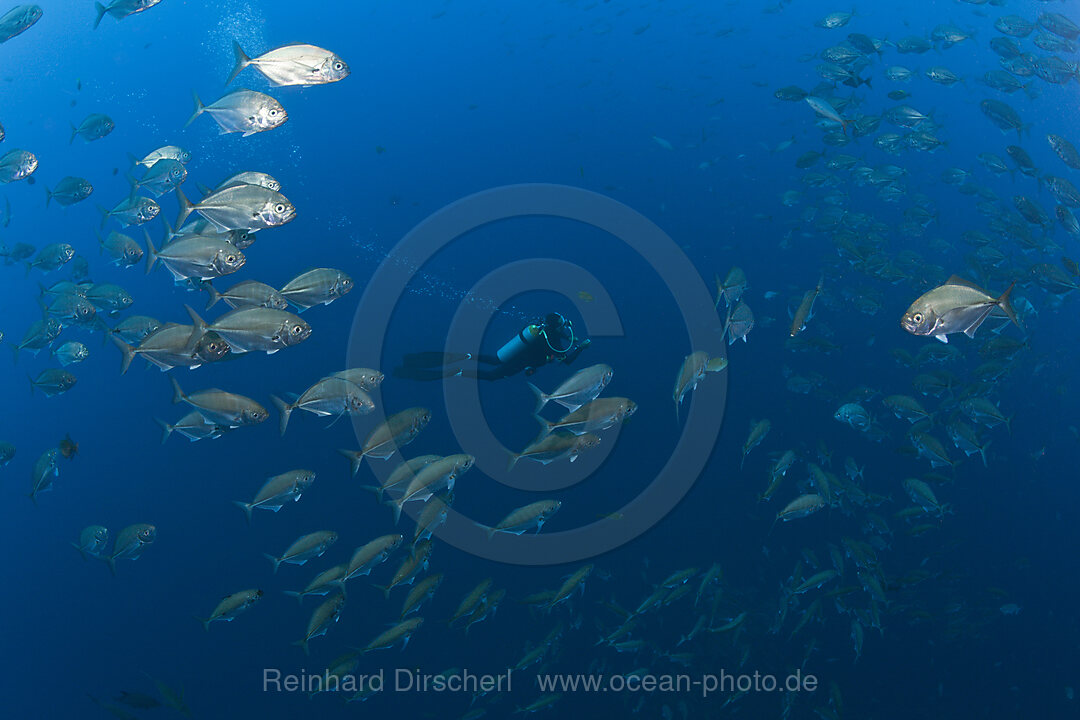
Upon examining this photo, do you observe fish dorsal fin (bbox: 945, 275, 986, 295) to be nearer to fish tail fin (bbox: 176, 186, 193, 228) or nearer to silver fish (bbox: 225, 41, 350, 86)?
silver fish (bbox: 225, 41, 350, 86)

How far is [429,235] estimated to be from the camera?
24125 millimetres

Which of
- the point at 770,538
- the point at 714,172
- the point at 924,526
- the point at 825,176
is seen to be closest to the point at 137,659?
the point at 770,538

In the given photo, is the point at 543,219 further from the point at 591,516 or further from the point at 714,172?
the point at 591,516

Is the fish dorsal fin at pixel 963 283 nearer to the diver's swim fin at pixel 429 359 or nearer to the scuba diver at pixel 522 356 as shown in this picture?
the scuba diver at pixel 522 356

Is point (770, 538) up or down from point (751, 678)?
down

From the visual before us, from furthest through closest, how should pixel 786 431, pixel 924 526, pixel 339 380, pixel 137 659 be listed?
pixel 786 431, pixel 137 659, pixel 924 526, pixel 339 380

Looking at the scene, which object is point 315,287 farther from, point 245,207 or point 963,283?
point 963,283

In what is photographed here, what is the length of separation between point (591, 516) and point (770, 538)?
4.24m
